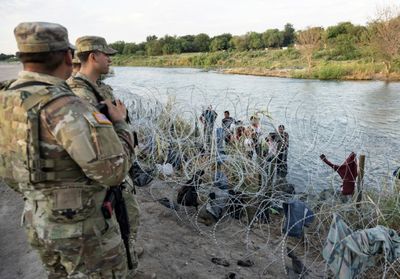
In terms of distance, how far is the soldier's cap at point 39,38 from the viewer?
1592 mm

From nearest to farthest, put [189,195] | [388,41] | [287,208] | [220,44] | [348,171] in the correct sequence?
[287,208]
[189,195]
[348,171]
[388,41]
[220,44]

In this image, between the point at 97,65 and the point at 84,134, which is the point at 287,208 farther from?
the point at 84,134

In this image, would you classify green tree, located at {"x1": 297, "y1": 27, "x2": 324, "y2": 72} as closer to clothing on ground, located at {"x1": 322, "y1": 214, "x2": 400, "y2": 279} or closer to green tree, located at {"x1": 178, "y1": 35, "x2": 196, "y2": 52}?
clothing on ground, located at {"x1": 322, "y1": 214, "x2": 400, "y2": 279}

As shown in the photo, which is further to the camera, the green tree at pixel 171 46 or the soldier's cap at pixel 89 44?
the green tree at pixel 171 46

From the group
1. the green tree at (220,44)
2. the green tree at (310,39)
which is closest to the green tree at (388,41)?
the green tree at (310,39)

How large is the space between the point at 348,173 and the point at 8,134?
4254 millimetres

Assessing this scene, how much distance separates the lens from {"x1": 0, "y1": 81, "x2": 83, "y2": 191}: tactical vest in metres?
1.54

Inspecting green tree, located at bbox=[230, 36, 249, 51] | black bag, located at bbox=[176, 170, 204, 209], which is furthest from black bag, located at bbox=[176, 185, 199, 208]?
green tree, located at bbox=[230, 36, 249, 51]

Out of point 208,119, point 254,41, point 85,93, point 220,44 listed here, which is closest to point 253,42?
point 254,41

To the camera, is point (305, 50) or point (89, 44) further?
point (305, 50)

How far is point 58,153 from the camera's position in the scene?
1577 mm

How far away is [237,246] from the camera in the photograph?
3.92 metres

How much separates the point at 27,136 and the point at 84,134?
251 millimetres

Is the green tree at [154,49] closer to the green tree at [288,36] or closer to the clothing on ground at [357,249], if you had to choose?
the green tree at [288,36]
